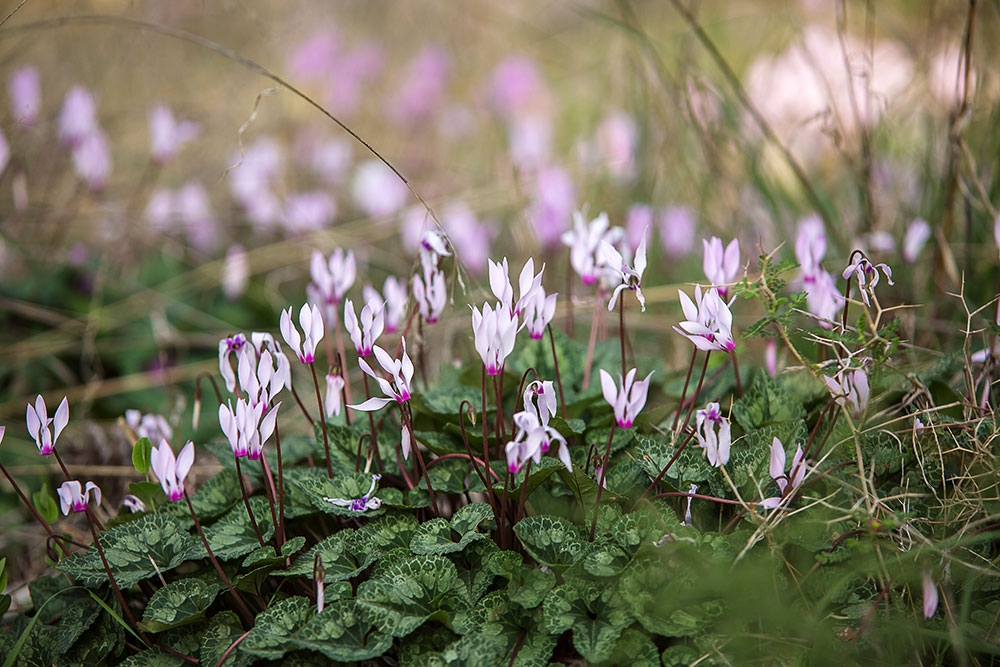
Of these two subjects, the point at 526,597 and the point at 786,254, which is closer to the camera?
the point at 526,597

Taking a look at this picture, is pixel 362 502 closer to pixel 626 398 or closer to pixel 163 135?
pixel 626 398

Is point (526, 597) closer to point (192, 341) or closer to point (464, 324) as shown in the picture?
point (464, 324)

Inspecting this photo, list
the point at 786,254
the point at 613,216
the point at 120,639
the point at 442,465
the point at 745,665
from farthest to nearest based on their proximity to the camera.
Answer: the point at 613,216
the point at 786,254
the point at 442,465
the point at 120,639
the point at 745,665

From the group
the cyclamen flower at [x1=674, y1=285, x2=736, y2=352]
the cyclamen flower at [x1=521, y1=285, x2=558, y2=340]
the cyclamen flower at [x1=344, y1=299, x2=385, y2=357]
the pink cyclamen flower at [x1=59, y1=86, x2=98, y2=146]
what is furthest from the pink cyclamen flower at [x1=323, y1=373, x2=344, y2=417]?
the pink cyclamen flower at [x1=59, y1=86, x2=98, y2=146]

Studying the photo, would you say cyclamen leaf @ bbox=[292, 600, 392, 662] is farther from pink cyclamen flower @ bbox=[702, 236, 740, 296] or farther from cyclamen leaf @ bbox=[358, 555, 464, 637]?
pink cyclamen flower @ bbox=[702, 236, 740, 296]

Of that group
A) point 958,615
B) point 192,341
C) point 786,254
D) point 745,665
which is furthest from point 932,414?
point 192,341

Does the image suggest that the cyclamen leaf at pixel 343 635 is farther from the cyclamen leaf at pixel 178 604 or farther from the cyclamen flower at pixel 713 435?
the cyclamen flower at pixel 713 435
